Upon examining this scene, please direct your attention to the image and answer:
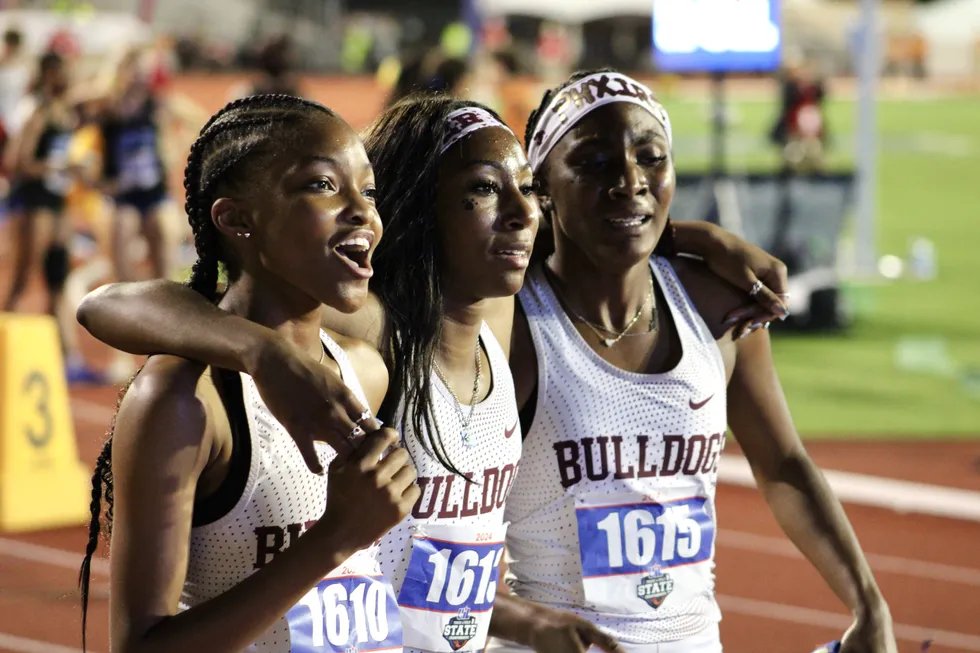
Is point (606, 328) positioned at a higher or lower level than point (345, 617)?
higher

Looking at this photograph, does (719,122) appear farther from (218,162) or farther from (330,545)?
(330,545)

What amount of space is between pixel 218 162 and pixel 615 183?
93 centimetres

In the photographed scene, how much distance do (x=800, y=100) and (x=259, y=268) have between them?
1894 cm

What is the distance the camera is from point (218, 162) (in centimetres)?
217

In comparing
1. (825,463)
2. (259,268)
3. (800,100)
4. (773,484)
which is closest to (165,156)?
(825,463)

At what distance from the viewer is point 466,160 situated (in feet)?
8.49

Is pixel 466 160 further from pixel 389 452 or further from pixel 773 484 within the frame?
pixel 773 484

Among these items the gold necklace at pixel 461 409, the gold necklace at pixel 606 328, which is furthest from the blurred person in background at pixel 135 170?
the gold necklace at pixel 461 409

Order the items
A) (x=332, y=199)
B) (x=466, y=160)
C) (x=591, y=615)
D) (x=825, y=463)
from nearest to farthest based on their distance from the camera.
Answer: (x=332, y=199)
(x=466, y=160)
(x=591, y=615)
(x=825, y=463)

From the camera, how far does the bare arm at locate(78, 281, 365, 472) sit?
6.24ft

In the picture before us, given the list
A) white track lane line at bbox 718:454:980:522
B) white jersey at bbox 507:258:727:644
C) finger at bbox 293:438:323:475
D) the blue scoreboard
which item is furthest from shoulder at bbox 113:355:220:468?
the blue scoreboard

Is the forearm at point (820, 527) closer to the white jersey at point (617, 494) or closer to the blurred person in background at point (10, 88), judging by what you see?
the white jersey at point (617, 494)

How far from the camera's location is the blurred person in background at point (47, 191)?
9414mm

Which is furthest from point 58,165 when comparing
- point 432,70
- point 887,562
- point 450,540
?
point 450,540
